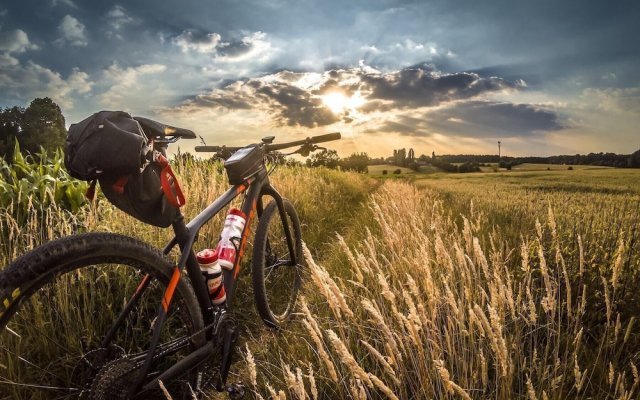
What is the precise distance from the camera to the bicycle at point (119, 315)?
1.67 metres

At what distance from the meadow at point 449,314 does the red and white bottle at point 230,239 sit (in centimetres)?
66

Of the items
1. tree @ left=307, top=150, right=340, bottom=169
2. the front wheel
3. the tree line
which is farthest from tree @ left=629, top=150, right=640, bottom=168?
the tree line

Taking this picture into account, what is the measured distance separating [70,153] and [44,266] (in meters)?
0.49

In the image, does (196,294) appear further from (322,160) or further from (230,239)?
(322,160)

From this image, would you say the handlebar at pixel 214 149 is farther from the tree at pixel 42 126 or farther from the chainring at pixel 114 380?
the tree at pixel 42 126

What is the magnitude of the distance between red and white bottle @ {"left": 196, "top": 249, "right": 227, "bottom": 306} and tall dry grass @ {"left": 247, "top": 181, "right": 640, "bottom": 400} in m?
0.47

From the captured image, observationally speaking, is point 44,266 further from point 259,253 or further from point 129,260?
point 259,253

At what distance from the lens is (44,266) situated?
1.55 meters

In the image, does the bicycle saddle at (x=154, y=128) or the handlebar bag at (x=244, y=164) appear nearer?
the bicycle saddle at (x=154, y=128)

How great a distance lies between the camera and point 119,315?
6.88 ft

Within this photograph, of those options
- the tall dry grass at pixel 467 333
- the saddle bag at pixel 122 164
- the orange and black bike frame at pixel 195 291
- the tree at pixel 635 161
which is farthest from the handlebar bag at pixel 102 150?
the tree at pixel 635 161

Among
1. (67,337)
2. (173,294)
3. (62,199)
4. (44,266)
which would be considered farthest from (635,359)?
(62,199)

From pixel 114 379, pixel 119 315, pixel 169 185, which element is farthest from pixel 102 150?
pixel 114 379

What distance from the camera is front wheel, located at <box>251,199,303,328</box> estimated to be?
3.37 meters
